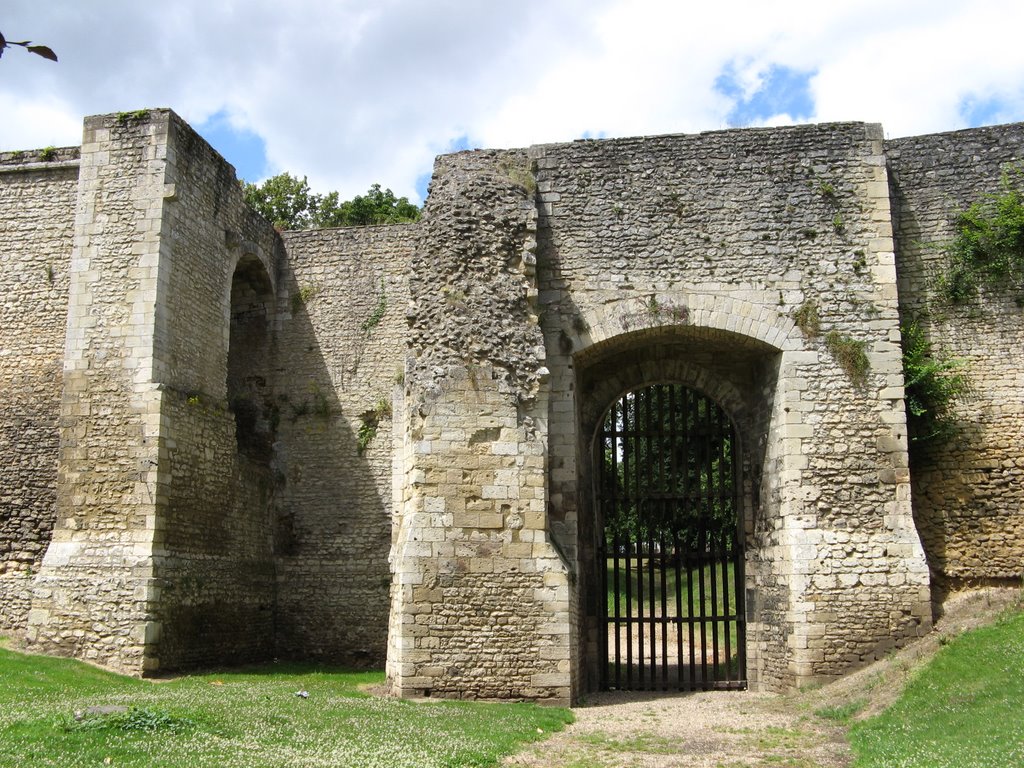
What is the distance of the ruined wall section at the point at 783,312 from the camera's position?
1248cm

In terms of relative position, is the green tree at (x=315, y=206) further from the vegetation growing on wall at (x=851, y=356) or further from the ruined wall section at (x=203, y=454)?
the vegetation growing on wall at (x=851, y=356)

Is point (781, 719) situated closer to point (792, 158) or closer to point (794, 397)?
point (794, 397)

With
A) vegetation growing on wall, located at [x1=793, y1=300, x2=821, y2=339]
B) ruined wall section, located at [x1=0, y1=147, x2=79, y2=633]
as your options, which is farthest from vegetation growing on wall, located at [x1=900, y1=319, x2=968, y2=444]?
ruined wall section, located at [x1=0, y1=147, x2=79, y2=633]

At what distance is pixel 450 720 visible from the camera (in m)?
9.74

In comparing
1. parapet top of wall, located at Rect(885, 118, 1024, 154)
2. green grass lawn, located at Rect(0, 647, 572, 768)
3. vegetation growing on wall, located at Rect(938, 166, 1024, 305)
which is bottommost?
green grass lawn, located at Rect(0, 647, 572, 768)

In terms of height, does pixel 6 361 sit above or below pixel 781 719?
above

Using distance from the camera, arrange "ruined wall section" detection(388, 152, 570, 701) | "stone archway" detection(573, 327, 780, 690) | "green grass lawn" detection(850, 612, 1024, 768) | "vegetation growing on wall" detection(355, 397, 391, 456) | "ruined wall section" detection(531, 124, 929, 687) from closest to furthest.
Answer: "green grass lawn" detection(850, 612, 1024, 768) < "ruined wall section" detection(388, 152, 570, 701) < "ruined wall section" detection(531, 124, 929, 687) < "stone archway" detection(573, 327, 780, 690) < "vegetation growing on wall" detection(355, 397, 391, 456)

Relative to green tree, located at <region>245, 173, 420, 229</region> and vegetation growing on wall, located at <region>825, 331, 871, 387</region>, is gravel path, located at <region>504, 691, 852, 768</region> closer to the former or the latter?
vegetation growing on wall, located at <region>825, 331, 871, 387</region>

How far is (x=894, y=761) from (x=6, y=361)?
13761 mm

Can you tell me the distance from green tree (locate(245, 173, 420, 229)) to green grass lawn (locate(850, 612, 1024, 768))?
19566 mm

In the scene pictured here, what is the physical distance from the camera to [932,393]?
44.3 ft

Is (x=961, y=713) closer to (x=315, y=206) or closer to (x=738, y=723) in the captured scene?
(x=738, y=723)

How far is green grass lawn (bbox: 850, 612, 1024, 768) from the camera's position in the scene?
24.2ft

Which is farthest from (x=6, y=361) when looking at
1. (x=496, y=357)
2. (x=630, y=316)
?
(x=630, y=316)
